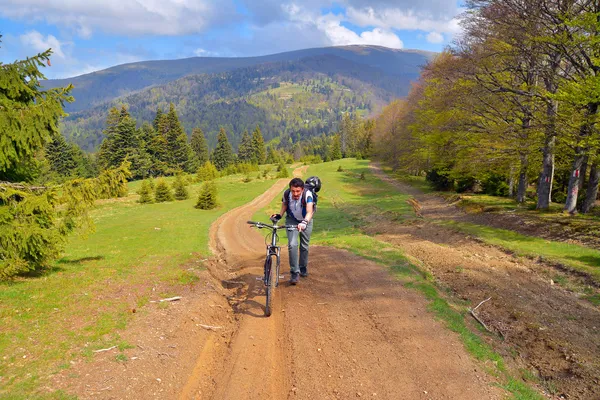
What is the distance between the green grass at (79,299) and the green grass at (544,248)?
12.0 m

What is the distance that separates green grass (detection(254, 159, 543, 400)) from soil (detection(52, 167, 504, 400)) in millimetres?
261

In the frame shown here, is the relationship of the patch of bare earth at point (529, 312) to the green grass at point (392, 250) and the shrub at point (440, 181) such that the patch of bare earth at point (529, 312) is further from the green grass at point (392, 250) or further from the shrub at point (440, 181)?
the shrub at point (440, 181)

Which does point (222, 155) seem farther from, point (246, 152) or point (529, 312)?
point (529, 312)

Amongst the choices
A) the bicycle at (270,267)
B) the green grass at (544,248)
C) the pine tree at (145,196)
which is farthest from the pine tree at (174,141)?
the bicycle at (270,267)

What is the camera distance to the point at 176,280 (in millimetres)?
9906

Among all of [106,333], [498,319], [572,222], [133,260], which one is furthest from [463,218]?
[106,333]

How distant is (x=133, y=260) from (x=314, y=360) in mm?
9704

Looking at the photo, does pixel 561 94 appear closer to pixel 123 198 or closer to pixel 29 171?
pixel 29 171

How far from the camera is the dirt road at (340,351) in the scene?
15.7 feet

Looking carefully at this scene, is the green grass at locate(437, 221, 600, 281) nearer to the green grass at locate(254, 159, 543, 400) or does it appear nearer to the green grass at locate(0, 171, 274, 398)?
the green grass at locate(254, 159, 543, 400)

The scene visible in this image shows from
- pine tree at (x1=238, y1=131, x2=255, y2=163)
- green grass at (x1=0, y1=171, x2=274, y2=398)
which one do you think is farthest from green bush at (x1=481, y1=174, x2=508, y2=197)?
pine tree at (x1=238, y1=131, x2=255, y2=163)

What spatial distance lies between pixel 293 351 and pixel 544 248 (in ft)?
39.9

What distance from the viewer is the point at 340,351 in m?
5.69

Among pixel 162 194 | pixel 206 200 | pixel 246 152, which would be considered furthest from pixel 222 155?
pixel 206 200
